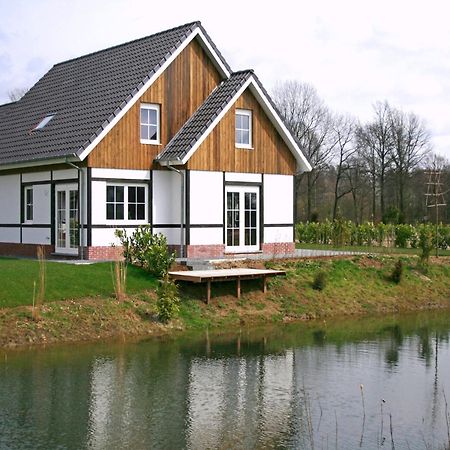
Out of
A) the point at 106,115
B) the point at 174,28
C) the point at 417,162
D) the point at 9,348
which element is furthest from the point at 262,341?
the point at 417,162

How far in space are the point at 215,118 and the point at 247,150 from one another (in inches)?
68.1

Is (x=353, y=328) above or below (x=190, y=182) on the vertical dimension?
below

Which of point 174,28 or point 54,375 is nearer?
point 54,375

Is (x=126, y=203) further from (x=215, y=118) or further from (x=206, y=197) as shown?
(x=215, y=118)

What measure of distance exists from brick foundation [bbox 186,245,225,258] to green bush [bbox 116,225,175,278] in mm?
1865

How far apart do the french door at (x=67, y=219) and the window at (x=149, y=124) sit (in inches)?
99.2

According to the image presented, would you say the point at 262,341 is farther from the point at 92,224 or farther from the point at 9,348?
the point at 92,224

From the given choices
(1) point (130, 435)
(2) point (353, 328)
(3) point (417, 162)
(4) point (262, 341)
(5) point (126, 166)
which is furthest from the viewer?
(3) point (417, 162)

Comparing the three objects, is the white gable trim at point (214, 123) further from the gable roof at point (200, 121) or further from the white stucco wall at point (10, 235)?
the white stucco wall at point (10, 235)

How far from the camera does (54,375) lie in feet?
41.2

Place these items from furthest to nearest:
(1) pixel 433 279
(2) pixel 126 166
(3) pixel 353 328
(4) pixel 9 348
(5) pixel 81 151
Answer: (1) pixel 433 279 < (2) pixel 126 166 < (5) pixel 81 151 < (3) pixel 353 328 < (4) pixel 9 348

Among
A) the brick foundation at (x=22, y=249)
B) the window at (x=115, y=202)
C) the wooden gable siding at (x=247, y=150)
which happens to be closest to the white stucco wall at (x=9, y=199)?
the brick foundation at (x=22, y=249)

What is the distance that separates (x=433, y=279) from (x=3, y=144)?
1426cm

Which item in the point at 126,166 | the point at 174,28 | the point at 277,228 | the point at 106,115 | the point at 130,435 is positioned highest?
the point at 174,28
